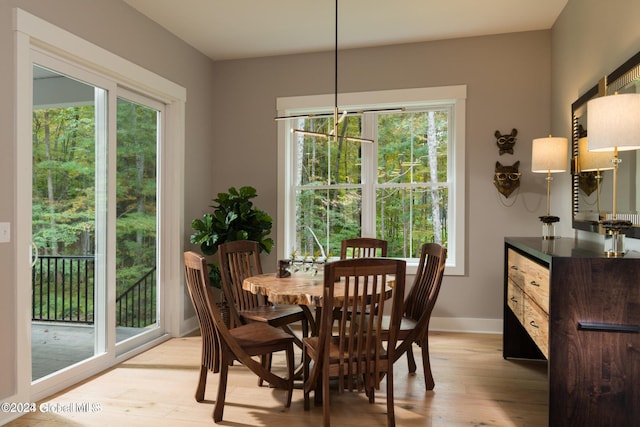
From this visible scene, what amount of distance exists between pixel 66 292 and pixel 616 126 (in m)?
3.58

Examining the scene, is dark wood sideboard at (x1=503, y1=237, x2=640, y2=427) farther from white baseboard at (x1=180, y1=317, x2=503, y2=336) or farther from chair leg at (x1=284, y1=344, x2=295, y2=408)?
white baseboard at (x1=180, y1=317, x2=503, y2=336)

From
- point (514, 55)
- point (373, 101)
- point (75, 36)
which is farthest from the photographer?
point (373, 101)

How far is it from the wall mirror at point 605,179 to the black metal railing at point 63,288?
3.56m

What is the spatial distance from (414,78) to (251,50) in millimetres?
1824

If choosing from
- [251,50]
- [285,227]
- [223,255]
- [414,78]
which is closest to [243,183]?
[285,227]

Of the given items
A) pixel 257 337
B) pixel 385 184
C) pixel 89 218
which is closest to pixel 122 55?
pixel 89 218

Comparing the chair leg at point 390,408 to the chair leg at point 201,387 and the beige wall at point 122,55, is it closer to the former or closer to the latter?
the chair leg at point 201,387

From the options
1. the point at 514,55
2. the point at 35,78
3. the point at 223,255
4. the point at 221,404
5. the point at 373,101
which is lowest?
the point at 221,404

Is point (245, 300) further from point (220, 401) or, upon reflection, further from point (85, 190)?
point (85, 190)

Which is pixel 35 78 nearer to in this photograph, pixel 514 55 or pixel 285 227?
pixel 285 227

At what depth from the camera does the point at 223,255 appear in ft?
10.8

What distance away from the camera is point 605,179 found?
8.99 feet

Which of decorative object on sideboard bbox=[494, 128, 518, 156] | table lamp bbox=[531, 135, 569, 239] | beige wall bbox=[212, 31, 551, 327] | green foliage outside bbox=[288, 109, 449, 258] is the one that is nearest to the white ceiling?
beige wall bbox=[212, 31, 551, 327]

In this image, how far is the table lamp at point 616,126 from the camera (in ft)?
6.44
